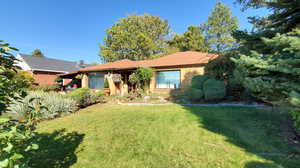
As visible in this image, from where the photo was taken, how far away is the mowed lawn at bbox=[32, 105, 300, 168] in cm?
244

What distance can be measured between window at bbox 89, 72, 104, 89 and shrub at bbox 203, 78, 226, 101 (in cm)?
1076

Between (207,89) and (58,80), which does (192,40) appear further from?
(58,80)

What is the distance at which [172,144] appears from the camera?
306cm

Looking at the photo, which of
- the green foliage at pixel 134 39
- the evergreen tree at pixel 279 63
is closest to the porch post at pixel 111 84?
A: the evergreen tree at pixel 279 63

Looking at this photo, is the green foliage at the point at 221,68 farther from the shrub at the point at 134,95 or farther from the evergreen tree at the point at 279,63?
the shrub at the point at 134,95

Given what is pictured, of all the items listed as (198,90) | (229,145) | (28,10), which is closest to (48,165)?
(229,145)

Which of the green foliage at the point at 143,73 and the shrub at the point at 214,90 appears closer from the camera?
the shrub at the point at 214,90

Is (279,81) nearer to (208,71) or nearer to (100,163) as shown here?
(100,163)

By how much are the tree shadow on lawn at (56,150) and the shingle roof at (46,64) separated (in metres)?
20.2

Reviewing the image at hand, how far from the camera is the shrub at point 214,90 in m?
6.78

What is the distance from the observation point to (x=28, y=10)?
12570mm

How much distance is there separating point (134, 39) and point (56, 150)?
2311cm

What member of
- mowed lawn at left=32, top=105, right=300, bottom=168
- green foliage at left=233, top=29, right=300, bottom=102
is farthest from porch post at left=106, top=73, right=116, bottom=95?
green foliage at left=233, top=29, right=300, bottom=102

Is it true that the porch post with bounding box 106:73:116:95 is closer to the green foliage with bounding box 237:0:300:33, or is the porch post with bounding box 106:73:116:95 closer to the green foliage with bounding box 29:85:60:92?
the green foliage with bounding box 29:85:60:92
